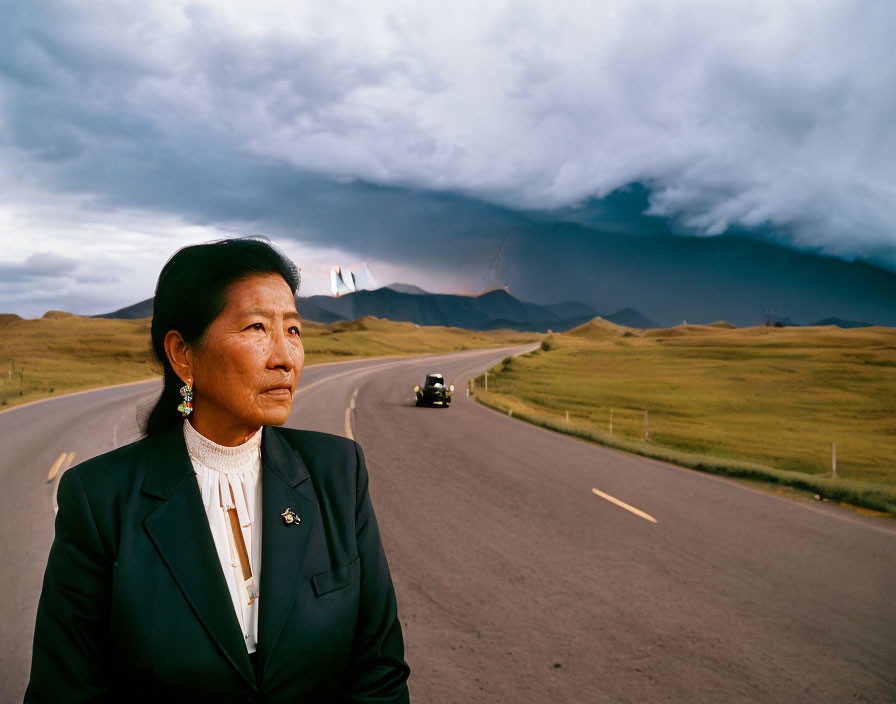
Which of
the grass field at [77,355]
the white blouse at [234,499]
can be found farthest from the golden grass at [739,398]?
the grass field at [77,355]

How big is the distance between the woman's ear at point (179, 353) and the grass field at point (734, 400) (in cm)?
1420

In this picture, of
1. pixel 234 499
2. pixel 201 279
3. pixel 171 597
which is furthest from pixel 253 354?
pixel 171 597

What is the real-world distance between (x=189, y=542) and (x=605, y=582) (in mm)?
5639

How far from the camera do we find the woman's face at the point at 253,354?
5.11 feet

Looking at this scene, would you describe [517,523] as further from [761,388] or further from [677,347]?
[677,347]

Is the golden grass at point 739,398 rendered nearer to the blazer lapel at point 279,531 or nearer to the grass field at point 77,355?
the blazer lapel at point 279,531

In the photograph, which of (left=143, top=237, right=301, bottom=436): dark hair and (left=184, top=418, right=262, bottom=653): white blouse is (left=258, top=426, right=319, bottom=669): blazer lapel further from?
(left=143, top=237, right=301, bottom=436): dark hair

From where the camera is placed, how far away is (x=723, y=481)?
12289 mm

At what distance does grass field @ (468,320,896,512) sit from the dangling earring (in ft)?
46.4

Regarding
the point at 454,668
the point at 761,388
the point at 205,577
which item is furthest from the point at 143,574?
the point at 761,388

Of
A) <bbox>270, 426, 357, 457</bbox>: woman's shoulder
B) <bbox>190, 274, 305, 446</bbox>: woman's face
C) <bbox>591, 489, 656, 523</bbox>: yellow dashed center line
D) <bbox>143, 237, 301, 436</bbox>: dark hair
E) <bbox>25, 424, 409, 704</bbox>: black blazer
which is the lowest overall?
<bbox>591, 489, 656, 523</bbox>: yellow dashed center line

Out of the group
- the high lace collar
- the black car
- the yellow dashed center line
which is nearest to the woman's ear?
the high lace collar

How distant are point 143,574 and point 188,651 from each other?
0.23 m

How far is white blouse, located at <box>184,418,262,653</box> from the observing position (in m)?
1.72
